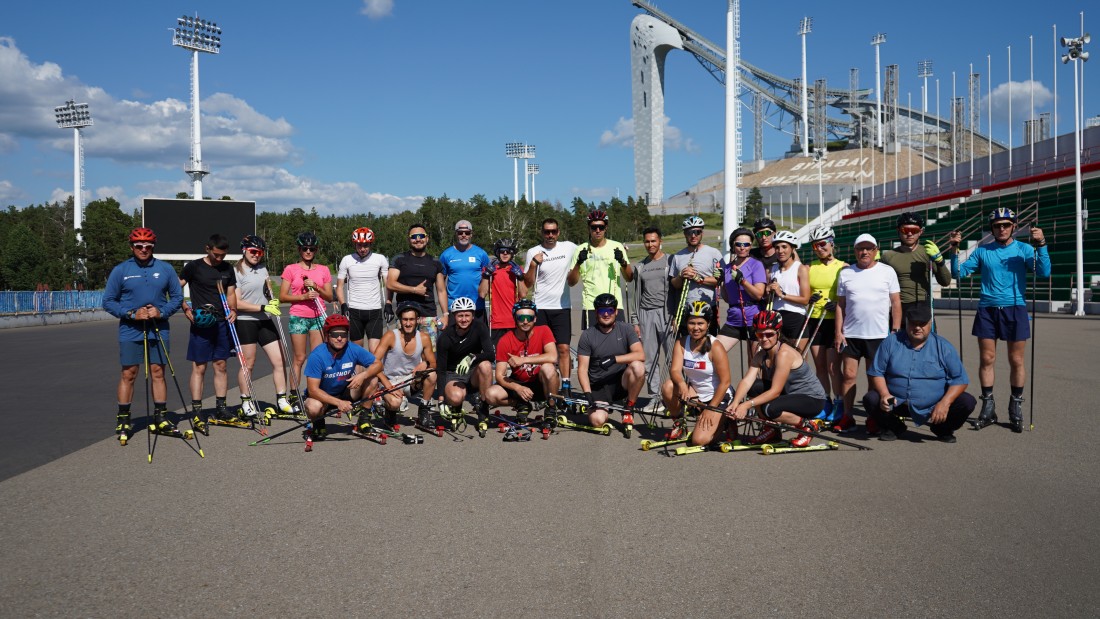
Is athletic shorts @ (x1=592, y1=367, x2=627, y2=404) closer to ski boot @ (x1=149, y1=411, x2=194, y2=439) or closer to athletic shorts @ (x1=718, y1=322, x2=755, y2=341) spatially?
athletic shorts @ (x1=718, y1=322, x2=755, y2=341)

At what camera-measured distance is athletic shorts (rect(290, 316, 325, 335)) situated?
9.19 m

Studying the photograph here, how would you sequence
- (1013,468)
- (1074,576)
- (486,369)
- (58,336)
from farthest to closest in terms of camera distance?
(58,336)
(486,369)
(1013,468)
(1074,576)

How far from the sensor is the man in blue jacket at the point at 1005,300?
786 cm

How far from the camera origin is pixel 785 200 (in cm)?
11162

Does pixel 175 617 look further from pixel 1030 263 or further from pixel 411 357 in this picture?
Result: pixel 1030 263

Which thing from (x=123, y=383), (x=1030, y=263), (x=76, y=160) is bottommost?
(x=123, y=383)

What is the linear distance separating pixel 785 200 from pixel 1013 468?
11094cm

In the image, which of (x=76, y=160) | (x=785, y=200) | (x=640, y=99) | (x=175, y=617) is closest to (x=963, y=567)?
(x=175, y=617)

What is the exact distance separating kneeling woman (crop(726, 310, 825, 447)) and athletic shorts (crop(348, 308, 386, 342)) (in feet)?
15.0

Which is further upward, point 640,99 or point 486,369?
point 640,99

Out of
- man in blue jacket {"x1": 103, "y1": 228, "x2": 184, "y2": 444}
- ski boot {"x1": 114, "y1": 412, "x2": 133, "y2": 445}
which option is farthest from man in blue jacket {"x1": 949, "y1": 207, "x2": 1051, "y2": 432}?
ski boot {"x1": 114, "y1": 412, "x2": 133, "y2": 445}

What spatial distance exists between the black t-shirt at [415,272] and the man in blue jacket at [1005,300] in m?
5.79

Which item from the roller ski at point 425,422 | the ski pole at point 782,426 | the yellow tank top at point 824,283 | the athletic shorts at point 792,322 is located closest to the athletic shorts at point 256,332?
the roller ski at point 425,422

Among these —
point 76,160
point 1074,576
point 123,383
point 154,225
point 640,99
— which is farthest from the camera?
point 640,99
